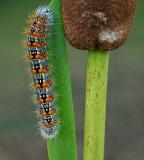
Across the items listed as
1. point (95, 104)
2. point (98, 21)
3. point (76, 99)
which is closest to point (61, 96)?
point (95, 104)

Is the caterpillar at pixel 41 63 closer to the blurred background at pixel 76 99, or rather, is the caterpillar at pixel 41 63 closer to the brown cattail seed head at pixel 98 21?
the brown cattail seed head at pixel 98 21

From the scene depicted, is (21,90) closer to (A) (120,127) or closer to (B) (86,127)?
(A) (120,127)

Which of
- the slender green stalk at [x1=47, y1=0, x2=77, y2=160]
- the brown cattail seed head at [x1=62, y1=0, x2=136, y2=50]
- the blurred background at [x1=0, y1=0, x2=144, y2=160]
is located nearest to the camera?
the brown cattail seed head at [x1=62, y1=0, x2=136, y2=50]

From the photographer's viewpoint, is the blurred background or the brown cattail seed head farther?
the blurred background

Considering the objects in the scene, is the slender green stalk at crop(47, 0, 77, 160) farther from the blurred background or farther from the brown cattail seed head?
the blurred background

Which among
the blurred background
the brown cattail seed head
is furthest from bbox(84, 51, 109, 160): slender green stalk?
the blurred background

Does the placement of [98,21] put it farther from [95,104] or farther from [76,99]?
[76,99]
